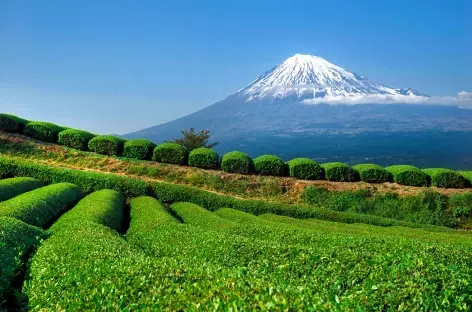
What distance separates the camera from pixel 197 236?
1404 centimetres

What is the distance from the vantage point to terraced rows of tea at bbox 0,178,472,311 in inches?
241

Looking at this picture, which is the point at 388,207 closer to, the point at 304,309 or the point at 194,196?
the point at 194,196

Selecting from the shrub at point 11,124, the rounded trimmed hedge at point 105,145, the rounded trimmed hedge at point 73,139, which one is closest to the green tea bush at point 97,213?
the rounded trimmed hedge at point 105,145

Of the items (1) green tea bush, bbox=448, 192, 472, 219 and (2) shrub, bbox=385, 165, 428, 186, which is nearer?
(1) green tea bush, bbox=448, 192, 472, 219

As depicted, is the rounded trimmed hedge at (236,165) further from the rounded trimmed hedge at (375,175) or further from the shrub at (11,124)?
the shrub at (11,124)

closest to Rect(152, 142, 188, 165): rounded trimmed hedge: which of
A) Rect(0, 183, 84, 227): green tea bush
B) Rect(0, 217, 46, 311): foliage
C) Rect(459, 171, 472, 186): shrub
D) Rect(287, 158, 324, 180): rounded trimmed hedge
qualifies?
Rect(287, 158, 324, 180): rounded trimmed hedge

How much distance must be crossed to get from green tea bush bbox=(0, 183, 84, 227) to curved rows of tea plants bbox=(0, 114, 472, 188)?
36.4ft

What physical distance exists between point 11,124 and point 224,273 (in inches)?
1452

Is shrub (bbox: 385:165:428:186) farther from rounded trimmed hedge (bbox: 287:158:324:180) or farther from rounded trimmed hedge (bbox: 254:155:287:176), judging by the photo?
rounded trimmed hedge (bbox: 254:155:287:176)

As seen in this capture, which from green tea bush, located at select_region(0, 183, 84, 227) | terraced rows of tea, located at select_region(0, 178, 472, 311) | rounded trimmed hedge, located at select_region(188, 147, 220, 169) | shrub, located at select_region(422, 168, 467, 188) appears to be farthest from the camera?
rounded trimmed hedge, located at select_region(188, 147, 220, 169)

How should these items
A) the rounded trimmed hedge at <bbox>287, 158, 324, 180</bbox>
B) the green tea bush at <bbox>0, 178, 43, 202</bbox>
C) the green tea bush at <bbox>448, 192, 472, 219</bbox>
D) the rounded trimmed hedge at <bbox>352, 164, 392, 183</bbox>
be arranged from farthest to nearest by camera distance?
the rounded trimmed hedge at <bbox>287, 158, 324, 180</bbox> < the rounded trimmed hedge at <bbox>352, 164, 392, 183</bbox> < the green tea bush at <bbox>448, 192, 472, 219</bbox> < the green tea bush at <bbox>0, 178, 43, 202</bbox>

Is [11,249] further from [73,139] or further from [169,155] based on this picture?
[73,139]

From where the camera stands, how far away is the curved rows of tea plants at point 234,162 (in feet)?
111

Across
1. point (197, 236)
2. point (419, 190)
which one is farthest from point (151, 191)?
point (419, 190)
